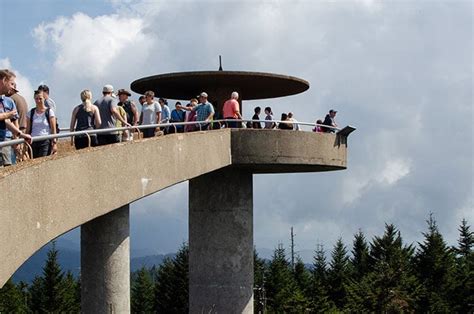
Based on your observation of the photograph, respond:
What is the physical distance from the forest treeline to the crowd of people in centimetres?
3208

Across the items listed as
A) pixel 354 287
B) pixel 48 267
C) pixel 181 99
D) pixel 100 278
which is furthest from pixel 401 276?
pixel 100 278

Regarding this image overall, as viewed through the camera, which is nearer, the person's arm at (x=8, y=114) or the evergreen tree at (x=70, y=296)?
the person's arm at (x=8, y=114)

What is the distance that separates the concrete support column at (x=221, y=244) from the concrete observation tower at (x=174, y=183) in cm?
3

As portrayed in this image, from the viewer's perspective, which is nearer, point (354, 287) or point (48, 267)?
point (354, 287)

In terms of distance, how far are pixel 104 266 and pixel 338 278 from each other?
45773 mm

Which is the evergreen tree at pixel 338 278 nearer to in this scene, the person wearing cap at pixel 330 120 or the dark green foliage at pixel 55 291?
the dark green foliage at pixel 55 291

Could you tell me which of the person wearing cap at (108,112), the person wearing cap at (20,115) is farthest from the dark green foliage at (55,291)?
the person wearing cap at (20,115)

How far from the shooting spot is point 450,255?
56812 millimetres

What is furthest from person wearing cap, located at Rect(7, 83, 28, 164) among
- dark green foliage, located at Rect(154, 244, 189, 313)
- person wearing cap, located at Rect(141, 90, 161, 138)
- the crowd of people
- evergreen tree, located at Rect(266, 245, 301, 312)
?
evergreen tree, located at Rect(266, 245, 301, 312)

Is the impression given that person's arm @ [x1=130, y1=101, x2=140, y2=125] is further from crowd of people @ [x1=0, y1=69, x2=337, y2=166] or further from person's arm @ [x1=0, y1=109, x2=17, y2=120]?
person's arm @ [x1=0, y1=109, x2=17, y2=120]

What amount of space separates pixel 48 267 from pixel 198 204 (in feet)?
129

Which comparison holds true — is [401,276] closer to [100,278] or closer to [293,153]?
[293,153]

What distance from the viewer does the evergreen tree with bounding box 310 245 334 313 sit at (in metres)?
54.0

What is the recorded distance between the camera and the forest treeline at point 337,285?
5038cm
